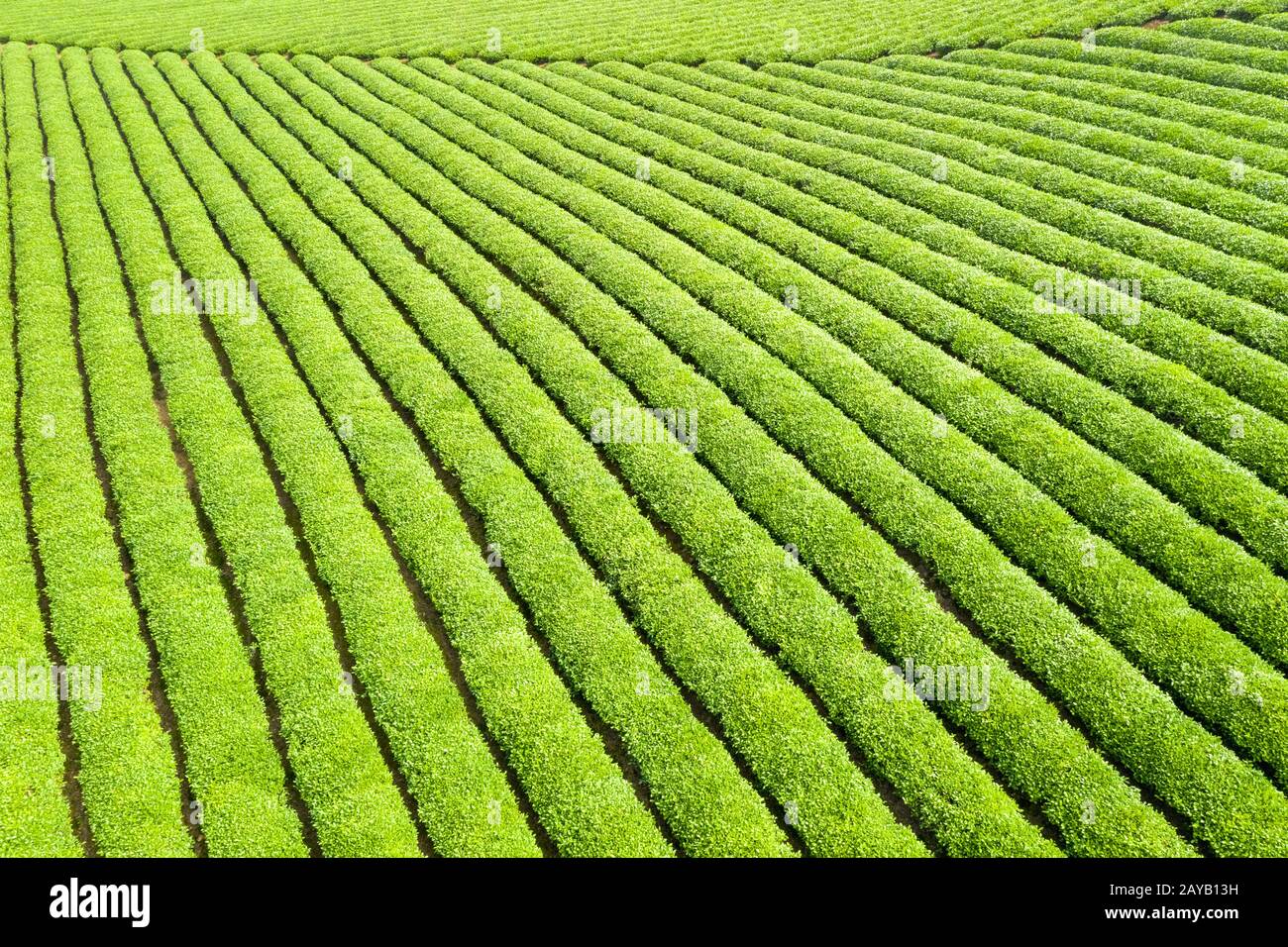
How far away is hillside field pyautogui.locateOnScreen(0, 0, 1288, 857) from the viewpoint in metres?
12.5

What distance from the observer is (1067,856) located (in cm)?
1142

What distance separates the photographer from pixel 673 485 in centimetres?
1738

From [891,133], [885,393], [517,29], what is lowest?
[885,393]

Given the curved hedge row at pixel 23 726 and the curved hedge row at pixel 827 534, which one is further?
the curved hedge row at pixel 23 726

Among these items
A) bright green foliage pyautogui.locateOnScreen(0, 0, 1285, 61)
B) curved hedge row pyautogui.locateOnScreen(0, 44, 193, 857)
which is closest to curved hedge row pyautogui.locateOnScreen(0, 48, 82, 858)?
curved hedge row pyautogui.locateOnScreen(0, 44, 193, 857)

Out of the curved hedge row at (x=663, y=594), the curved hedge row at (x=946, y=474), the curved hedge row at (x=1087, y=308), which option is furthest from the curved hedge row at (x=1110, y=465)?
the curved hedge row at (x=663, y=594)

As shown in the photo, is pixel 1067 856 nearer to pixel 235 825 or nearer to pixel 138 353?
pixel 235 825

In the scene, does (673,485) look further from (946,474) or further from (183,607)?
(183,607)

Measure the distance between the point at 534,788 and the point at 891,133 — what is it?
28235mm

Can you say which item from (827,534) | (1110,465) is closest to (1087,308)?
(1110,465)

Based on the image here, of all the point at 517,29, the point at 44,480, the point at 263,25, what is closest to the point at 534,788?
the point at 44,480

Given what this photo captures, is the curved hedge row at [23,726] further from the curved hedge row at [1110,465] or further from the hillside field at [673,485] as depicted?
the curved hedge row at [1110,465]

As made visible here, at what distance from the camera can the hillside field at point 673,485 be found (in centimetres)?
1254

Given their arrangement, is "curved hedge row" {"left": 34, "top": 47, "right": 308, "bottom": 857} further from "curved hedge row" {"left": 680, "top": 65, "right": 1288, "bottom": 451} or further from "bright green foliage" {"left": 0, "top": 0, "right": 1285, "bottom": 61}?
"bright green foliage" {"left": 0, "top": 0, "right": 1285, "bottom": 61}
